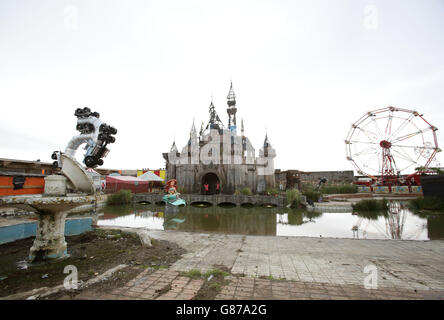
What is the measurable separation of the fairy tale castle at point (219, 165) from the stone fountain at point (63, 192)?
62.4ft

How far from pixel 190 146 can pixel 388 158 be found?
32.6 metres

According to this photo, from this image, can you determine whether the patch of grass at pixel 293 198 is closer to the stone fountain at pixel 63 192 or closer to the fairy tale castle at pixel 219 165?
the fairy tale castle at pixel 219 165

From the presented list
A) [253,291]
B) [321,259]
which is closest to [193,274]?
[253,291]

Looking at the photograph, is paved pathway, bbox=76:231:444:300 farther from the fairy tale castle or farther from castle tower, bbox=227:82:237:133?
castle tower, bbox=227:82:237:133

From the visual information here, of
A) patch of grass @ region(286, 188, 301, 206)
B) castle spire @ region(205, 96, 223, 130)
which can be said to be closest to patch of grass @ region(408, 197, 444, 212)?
patch of grass @ region(286, 188, 301, 206)

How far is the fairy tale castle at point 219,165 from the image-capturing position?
24.1 m

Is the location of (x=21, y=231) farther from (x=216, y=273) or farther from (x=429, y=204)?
(x=429, y=204)

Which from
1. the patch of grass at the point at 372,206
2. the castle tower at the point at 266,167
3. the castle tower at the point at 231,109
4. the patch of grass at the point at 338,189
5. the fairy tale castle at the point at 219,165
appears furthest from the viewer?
the castle tower at the point at 231,109

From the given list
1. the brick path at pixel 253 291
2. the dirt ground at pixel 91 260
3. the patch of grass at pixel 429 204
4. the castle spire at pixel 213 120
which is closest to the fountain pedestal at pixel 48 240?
the dirt ground at pixel 91 260

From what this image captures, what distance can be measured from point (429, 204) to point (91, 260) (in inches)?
814

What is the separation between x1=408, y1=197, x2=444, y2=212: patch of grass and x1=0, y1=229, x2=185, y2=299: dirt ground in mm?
18342

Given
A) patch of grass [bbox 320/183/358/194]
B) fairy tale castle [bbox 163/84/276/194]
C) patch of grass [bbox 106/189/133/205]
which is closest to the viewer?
patch of grass [bbox 106/189/133/205]

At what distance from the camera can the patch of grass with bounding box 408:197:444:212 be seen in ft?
45.1
